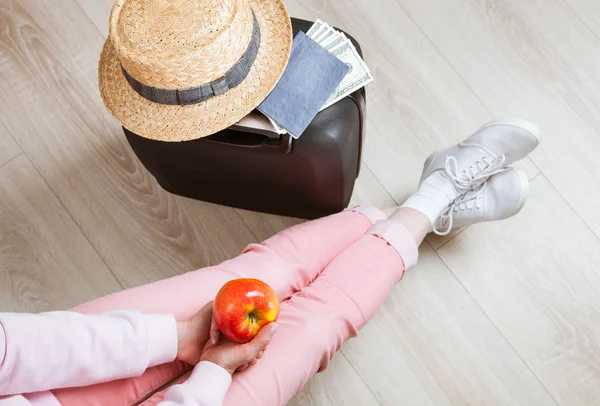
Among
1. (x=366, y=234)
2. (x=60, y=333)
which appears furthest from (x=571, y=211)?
(x=60, y=333)

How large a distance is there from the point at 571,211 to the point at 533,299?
0.74ft

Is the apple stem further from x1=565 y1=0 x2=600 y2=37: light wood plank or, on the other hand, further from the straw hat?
x1=565 y1=0 x2=600 y2=37: light wood plank

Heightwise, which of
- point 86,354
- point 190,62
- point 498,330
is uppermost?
point 190,62

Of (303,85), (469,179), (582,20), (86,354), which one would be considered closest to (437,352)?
(469,179)

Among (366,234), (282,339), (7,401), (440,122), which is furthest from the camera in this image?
(440,122)

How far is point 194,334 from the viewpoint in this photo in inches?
38.8

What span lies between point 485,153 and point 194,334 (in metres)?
0.75

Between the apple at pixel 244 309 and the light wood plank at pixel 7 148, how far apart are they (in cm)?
86

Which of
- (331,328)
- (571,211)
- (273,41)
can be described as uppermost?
(273,41)

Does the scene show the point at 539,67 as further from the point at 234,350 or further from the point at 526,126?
the point at 234,350

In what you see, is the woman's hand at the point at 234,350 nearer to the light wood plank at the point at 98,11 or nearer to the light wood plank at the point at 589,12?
the light wood plank at the point at 98,11

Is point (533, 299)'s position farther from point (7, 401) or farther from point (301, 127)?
point (7, 401)

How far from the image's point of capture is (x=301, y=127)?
1044mm

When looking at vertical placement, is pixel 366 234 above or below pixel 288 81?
below
